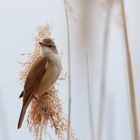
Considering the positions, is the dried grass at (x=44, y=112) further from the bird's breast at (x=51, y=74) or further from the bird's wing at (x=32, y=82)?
the bird's breast at (x=51, y=74)

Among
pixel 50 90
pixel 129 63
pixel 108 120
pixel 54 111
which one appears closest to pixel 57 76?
pixel 50 90

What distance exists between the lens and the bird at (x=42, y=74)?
6.15 feet

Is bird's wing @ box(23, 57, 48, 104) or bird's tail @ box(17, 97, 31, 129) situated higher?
bird's wing @ box(23, 57, 48, 104)

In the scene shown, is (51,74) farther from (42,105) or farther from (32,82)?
(42,105)

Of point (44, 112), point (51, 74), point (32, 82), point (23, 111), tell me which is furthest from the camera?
point (51, 74)

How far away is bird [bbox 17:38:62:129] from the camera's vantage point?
6.15ft

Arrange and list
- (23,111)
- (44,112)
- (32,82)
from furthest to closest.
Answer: (32,82) < (23,111) < (44,112)

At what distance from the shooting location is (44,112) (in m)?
1.56

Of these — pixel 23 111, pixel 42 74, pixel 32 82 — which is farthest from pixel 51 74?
pixel 23 111

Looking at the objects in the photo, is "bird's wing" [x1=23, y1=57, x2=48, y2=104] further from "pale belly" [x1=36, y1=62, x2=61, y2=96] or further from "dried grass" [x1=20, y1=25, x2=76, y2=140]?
"dried grass" [x1=20, y1=25, x2=76, y2=140]

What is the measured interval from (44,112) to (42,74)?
71cm

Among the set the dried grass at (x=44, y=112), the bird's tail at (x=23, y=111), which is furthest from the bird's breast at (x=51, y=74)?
the dried grass at (x=44, y=112)

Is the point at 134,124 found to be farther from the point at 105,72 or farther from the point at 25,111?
the point at 25,111

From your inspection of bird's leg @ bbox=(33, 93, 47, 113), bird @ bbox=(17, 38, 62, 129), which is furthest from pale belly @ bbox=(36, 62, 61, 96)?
bird's leg @ bbox=(33, 93, 47, 113)
